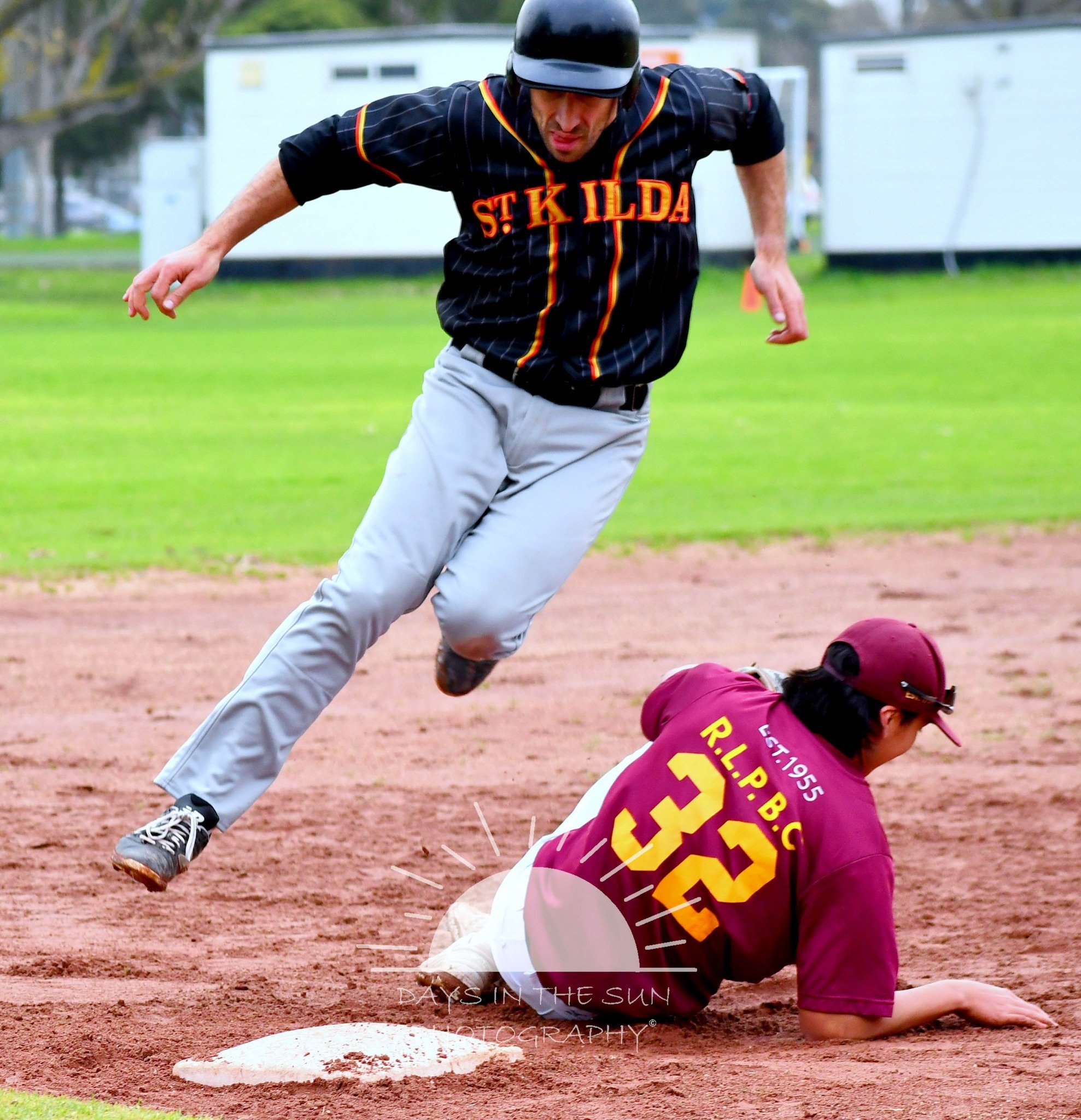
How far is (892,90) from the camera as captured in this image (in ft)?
102

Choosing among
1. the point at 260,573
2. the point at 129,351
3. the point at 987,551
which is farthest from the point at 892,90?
the point at 260,573

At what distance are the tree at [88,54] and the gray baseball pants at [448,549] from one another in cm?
3587

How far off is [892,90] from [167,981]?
29.4 meters

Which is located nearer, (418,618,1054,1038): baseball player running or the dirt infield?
the dirt infield

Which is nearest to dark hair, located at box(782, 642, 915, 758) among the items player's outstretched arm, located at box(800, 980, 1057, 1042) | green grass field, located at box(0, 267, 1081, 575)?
player's outstretched arm, located at box(800, 980, 1057, 1042)

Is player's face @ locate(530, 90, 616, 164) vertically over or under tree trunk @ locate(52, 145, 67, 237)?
over

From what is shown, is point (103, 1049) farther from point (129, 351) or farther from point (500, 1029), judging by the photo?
point (129, 351)

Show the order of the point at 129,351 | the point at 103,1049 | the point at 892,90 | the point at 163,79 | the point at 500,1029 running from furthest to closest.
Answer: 1. the point at 163,79
2. the point at 892,90
3. the point at 129,351
4. the point at 500,1029
5. the point at 103,1049

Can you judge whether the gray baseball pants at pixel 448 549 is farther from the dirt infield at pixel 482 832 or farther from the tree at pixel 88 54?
the tree at pixel 88 54

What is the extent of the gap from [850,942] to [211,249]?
2245mm

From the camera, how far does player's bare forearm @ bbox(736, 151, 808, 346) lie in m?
4.54

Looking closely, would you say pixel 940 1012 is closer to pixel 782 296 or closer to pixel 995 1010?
pixel 995 1010

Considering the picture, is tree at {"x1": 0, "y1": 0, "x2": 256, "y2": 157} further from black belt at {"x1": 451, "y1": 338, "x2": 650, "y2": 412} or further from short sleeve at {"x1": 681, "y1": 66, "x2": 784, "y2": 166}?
black belt at {"x1": 451, "y1": 338, "x2": 650, "y2": 412}

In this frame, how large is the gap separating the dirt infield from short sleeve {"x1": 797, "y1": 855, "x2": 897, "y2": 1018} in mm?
113
